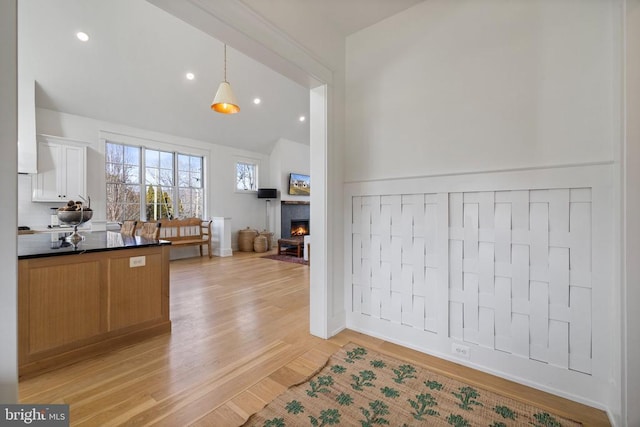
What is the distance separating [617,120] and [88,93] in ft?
20.7

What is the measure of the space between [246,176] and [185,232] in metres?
2.24

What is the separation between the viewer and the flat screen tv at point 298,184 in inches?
305

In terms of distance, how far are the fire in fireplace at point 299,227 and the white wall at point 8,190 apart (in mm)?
7057

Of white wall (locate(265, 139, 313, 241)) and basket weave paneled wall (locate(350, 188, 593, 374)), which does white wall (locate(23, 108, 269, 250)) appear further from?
basket weave paneled wall (locate(350, 188, 593, 374))

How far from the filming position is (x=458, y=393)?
1637mm

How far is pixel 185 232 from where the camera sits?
19.6ft

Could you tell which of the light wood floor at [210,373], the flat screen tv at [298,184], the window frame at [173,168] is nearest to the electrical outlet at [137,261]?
the light wood floor at [210,373]

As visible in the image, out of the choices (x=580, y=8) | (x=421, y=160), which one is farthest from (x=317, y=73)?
(x=580, y=8)

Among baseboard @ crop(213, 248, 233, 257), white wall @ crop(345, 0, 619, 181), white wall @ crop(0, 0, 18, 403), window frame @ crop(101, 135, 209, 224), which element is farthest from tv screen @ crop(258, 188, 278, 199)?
white wall @ crop(0, 0, 18, 403)

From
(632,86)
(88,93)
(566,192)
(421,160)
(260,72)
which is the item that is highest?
(260,72)

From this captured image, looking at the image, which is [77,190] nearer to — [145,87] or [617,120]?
[145,87]

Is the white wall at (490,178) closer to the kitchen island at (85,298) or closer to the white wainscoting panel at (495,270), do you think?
the white wainscoting panel at (495,270)

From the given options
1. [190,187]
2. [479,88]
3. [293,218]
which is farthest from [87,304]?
[293,218]

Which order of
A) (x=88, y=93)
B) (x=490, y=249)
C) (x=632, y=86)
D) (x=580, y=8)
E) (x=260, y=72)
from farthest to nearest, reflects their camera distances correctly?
(x=260, y=72) → (x=88, y=93) → (x=490, y=249) → (x=580, y=8) → (x=632, y=86)
